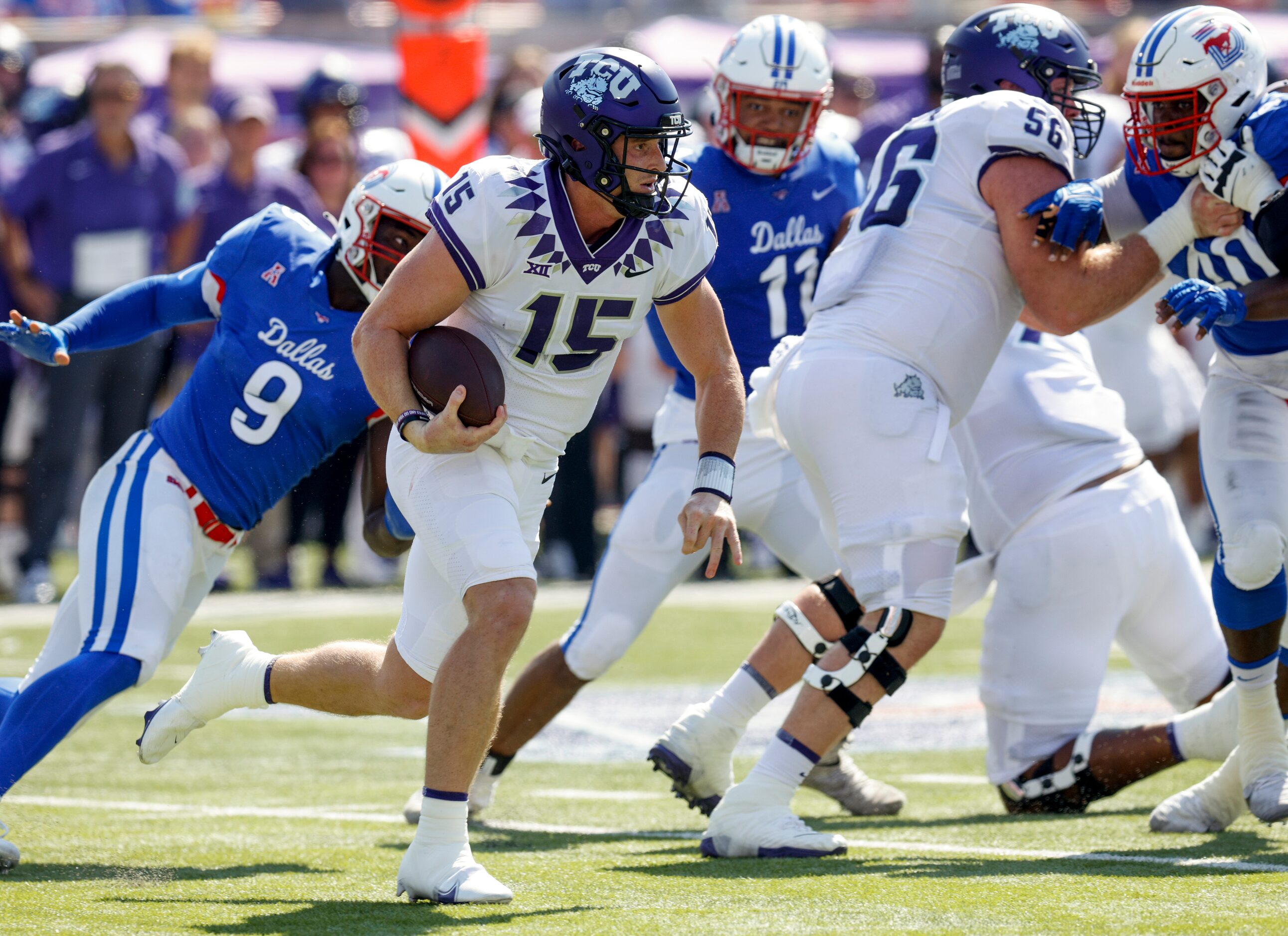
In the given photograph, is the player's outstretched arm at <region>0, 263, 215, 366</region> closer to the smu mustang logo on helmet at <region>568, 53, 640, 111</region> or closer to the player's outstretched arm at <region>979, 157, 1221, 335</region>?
the smu mustang logo on helmet at <region>568, 53, 640, 111</region>

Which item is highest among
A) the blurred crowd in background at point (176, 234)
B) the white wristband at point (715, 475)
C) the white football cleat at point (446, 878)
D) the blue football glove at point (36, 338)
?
the white wristband at point (715, 475)

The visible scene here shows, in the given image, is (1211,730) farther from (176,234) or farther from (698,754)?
(176,234)

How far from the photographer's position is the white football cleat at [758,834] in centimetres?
451

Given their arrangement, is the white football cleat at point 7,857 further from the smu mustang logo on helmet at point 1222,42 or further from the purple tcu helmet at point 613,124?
the smu mustang logo on helmet at point 1222,42

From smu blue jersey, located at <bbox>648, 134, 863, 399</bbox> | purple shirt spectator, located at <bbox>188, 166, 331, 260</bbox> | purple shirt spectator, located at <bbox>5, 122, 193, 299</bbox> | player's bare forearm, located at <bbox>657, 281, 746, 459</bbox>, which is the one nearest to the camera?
player's bare forearm, located at <bbox>657, 281, 746, 459</bbox>

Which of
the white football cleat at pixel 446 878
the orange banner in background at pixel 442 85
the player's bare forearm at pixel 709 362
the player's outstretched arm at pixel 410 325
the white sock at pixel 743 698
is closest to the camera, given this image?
the white football cleat at pixel 446 878

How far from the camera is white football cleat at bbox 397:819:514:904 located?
3840 mm

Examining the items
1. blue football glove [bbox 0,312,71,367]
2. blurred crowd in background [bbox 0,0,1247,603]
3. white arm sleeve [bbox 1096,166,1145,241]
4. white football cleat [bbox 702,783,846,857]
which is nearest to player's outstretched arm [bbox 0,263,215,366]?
blue football glove [bbox 0,312,71,367]

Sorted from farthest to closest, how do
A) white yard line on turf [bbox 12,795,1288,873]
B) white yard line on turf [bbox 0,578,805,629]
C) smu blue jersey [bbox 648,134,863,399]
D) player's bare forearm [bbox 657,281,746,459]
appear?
white yard line on turf [bbox 0,578,805,629] → smu blue jersey [bbox 648,134,863,399] → player's bare forearm [bbox 657,281,746,459] → white yard line on turf [bbox 12,795,1288,873]

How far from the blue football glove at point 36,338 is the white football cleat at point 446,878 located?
1757mm

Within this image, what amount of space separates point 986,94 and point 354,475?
714cm

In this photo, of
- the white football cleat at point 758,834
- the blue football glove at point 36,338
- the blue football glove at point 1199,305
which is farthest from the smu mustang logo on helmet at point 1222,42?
the blue football glove at point 36,338

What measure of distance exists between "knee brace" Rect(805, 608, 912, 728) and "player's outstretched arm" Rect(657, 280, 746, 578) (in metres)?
0.44

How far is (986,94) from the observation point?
4.74 metres
